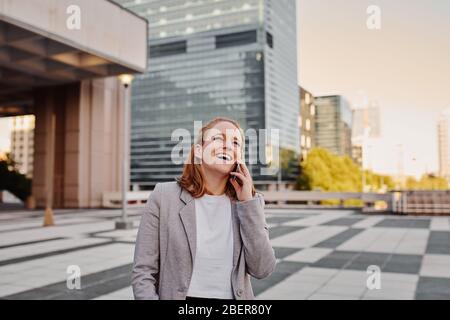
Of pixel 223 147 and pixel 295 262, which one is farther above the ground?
pixel 223 147

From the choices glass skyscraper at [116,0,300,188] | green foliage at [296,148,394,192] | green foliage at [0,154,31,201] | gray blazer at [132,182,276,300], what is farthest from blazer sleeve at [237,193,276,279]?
glass skyscraper at [116,0,300,188]

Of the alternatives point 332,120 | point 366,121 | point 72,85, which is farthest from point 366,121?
point 72,85

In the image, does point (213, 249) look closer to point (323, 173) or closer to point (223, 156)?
point (223, 156)

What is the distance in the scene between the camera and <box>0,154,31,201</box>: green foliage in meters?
37.8

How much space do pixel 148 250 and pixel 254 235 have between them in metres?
0.53

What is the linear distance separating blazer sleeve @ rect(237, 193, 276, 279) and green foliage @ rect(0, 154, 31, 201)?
133 feet

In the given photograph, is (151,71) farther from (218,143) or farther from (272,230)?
(218,143)

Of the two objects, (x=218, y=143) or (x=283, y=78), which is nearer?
(x=218, y=143)

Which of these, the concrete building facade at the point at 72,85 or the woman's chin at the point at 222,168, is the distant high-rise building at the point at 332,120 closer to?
the concrete building facade at the point at 72,85

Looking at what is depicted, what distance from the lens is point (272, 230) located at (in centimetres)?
1492

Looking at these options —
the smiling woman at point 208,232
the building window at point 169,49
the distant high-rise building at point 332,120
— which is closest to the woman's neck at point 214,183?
the smiling woman at point 208,232

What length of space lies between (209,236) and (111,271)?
252 inches

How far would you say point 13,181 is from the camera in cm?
3834
